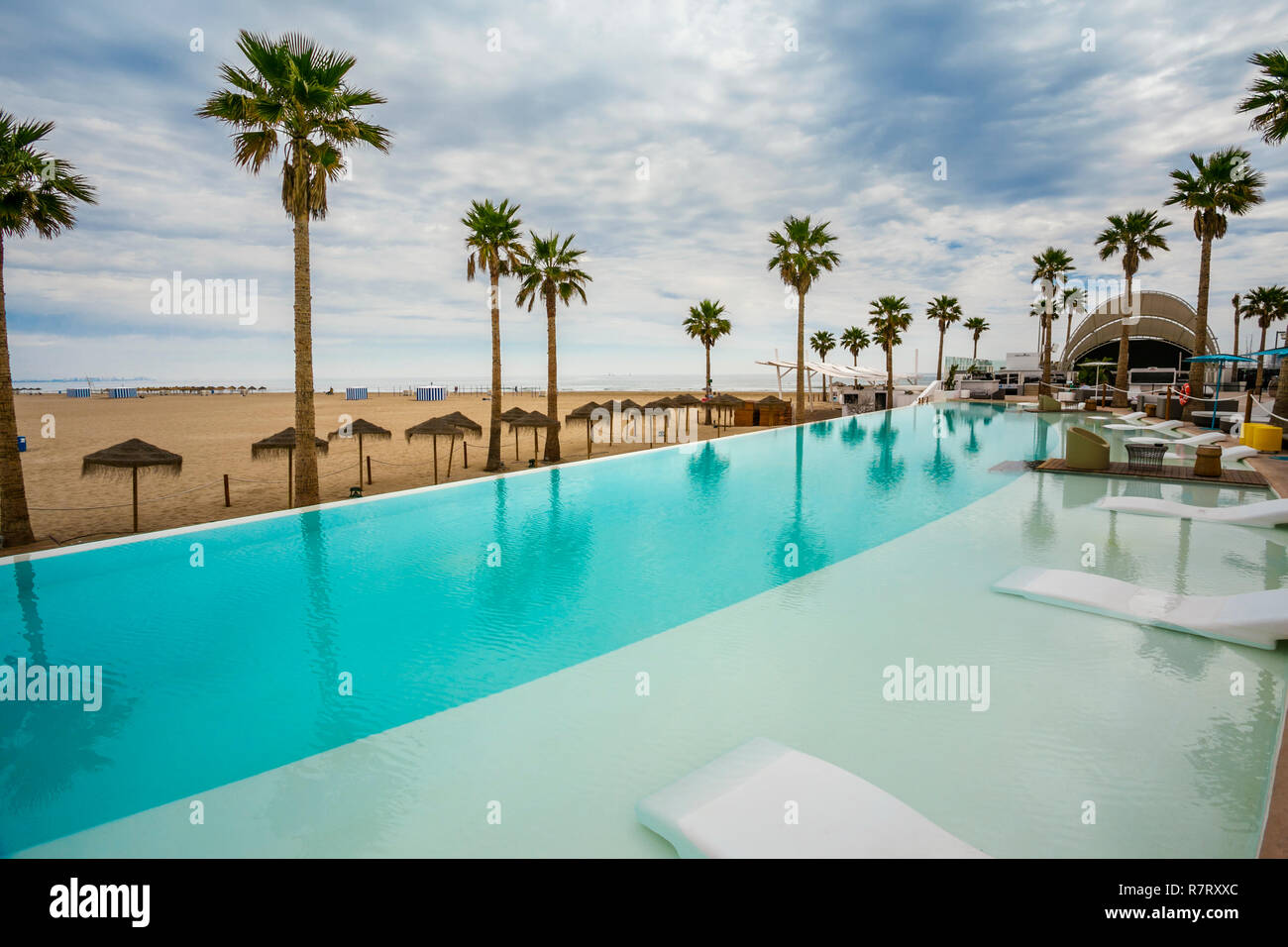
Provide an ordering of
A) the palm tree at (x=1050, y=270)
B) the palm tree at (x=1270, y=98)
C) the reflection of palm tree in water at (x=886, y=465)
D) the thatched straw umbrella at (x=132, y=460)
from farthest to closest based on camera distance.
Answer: the palm tree at (x=1050, y=270), the palm tree at (x=1270, y=98), the reflection of palm tree in water at (x=886, y=465), the thatched straw umbrella at (x=132, y=460)

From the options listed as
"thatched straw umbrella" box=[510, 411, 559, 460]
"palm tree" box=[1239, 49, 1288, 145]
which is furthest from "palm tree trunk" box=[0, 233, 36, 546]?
"palm tree" box=[1239, 49, 1288, 145]

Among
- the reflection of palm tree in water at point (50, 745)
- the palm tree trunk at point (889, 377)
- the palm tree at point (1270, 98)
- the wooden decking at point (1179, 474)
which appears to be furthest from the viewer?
the palm tree trunk at point (889, 377)

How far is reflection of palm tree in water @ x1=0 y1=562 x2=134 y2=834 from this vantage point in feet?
13.0

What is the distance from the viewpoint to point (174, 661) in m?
5.95

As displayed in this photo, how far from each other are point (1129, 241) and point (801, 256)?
18551 millimetres

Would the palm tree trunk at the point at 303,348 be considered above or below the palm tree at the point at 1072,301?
below

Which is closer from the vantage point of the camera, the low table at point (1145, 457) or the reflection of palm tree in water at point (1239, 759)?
the reflection of palm tree in water at point (1239, 759)

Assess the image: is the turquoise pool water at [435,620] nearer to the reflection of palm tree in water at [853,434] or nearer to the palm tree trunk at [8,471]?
the palm tree trunk at [8,471]

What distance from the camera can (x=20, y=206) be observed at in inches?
460

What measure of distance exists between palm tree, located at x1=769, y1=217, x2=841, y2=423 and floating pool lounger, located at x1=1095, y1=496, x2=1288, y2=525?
72.1 feet

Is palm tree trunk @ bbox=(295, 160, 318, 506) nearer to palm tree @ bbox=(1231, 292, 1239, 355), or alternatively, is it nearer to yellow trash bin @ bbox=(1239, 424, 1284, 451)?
yellow trash bin @ bbox=(1239, 424, 1284, 451)

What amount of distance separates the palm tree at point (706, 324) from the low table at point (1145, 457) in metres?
32.0

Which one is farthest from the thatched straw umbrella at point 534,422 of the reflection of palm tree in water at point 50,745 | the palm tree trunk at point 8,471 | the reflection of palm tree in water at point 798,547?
the reflection of palm tree in water at point 50,745

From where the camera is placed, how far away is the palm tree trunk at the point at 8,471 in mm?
11516
